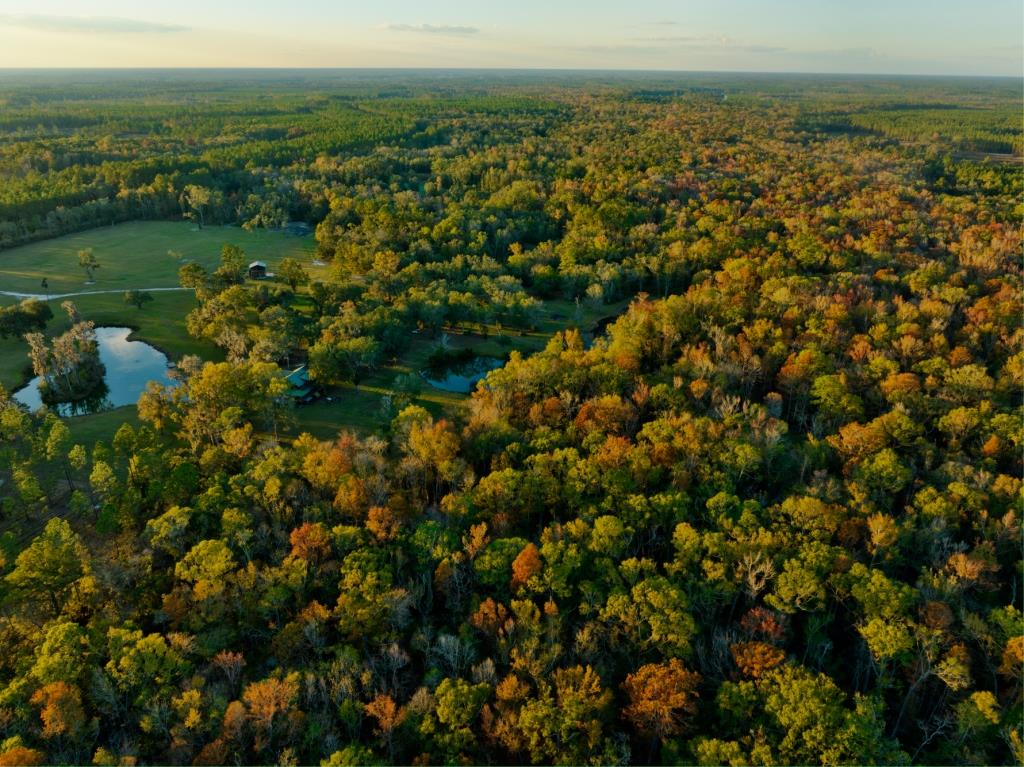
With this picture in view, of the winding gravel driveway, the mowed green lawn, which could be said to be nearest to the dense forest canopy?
the mowed green lawn

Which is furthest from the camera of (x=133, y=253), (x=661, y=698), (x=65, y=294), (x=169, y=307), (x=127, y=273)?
(x=133, y=253)

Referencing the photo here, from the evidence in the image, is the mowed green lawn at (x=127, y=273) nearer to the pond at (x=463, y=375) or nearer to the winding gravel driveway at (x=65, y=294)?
the winding gravel driveway at (x=65, y=294)

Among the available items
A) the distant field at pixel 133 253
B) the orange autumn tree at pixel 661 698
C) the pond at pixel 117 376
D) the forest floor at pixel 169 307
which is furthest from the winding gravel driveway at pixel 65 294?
the orange autumn tree at pixel 661 698

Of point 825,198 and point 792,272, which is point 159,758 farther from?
point 825,198

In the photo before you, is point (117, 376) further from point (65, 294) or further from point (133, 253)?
point (133, 253)

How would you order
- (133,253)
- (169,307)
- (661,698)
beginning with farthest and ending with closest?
(133,253) → (169,307) → (661,698)

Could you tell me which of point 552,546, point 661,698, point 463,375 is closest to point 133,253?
point 463,375

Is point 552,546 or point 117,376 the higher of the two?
point 552,546

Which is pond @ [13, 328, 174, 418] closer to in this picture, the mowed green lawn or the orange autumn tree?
the mowed green lawn
